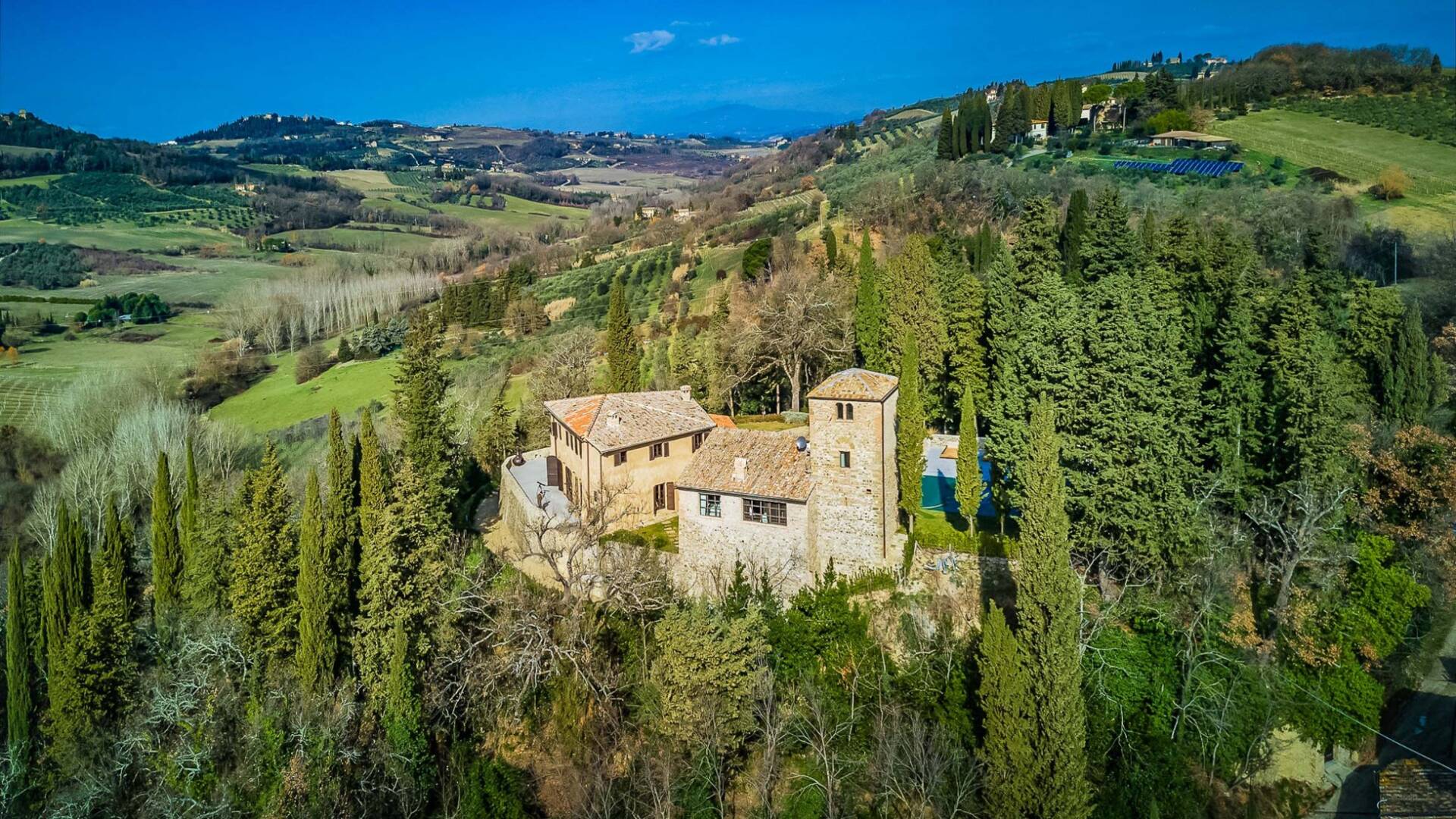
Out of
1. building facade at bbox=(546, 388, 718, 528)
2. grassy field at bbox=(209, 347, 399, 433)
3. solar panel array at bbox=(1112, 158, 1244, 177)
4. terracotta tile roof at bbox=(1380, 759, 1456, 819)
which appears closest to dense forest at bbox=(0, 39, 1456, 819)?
building facade at bbox=(546, 388, 718, 528)

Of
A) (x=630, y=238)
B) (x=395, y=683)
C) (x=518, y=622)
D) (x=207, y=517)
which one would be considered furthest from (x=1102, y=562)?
(x=630, y=238)

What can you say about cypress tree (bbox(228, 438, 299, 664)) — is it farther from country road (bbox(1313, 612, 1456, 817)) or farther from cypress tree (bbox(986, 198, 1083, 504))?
country road (bbox(1313, 612, 1456, 817))

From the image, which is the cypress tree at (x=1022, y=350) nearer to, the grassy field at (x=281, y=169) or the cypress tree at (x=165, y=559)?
the cypress tree at (x=165, y=559)

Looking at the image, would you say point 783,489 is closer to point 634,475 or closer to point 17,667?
point 634,475

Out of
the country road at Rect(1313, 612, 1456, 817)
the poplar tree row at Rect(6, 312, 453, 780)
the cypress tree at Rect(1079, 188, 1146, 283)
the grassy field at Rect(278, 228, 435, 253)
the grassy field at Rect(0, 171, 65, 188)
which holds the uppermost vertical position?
the grassy field at Rect(0, 171, 65, 188)

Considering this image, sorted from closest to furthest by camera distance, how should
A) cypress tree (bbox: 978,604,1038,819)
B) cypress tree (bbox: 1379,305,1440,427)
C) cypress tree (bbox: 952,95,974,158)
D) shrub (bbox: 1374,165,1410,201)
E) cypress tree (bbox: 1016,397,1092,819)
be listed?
cypress tree (bbox: 1016,397,1092,819) < cypress tree (bbox: 978,604,1038,819) < cypress tree (bbox: 1379,305,1440,427) < shrub (bbox: 1374,165,1410,201) < cypress tree (bbox: 952,95,974,158)

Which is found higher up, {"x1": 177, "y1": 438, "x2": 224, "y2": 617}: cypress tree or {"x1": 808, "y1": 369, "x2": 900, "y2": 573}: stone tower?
{"x1": 808, "y1": 369, "x2": 900, "y2": 573}: stone tower

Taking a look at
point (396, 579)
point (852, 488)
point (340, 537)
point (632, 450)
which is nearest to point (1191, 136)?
point (852, 488)

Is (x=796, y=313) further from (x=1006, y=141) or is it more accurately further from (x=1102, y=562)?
(x=1006, y=141)

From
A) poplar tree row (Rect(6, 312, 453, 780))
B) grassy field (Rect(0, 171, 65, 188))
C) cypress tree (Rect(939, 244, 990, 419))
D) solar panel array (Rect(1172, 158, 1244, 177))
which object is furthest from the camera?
grassy field (Rect(0, 171, 65, 188))
